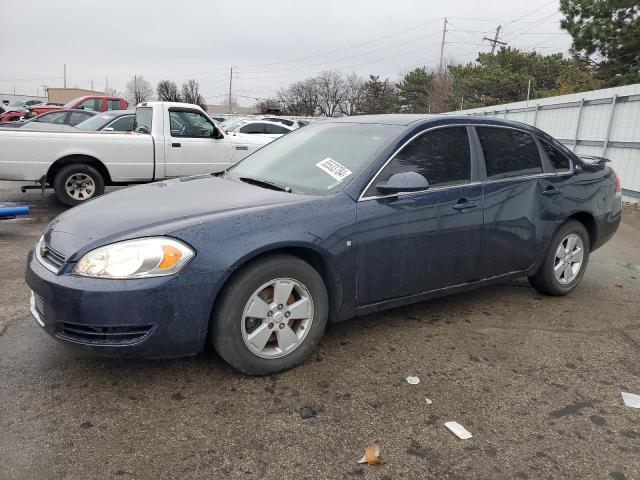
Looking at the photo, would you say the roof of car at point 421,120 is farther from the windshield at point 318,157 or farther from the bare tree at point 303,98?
the bare tree at point 303,98

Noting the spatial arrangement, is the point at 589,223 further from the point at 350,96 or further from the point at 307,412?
the point at 350,96

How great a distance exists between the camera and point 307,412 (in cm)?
280

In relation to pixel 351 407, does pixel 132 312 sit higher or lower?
higher

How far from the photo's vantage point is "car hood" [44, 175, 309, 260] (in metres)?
2.88

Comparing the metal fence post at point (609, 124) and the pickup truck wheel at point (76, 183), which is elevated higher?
the metal fence post at point (609, 124)

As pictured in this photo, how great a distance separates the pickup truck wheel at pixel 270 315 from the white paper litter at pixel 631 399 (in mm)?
1838

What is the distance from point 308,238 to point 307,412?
0.99m

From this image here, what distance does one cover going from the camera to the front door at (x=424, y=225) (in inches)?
135

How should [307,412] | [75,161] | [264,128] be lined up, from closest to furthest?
[307,412], [75,161], [264,128]

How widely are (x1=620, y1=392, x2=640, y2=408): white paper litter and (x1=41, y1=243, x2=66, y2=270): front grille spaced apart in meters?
3.31

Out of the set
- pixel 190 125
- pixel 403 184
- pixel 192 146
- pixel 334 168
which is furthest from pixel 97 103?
pixel 403 184

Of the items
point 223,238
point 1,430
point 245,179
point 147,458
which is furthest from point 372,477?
point 245,179

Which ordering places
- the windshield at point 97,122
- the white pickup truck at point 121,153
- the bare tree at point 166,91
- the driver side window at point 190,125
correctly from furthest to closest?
1. the bare tree at point 166,91
2. the windshield at point 97,122
3. the driver side window at point 190,125
4. the white pickup truck at point 121,153

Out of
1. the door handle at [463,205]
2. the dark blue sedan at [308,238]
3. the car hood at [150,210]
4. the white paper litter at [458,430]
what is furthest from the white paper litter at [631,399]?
the car hood at [150,210]
